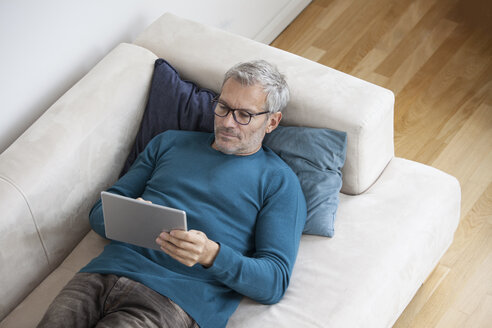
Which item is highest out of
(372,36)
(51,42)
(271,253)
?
(51,42)

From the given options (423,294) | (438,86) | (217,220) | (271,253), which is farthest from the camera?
(438,86)

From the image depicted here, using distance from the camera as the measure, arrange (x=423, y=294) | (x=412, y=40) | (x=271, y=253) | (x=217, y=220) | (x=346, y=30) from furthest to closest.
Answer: (x=346, y=30), (x=412, y=40), (x=423, y=294), (x=217, y=220), (x=271, y=253)

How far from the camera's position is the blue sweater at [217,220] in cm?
190

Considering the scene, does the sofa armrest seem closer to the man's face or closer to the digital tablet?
the digital tablet

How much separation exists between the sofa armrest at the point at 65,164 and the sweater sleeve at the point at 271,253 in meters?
0.63

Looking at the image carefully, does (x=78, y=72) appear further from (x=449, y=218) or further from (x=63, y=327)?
(x=449, y=218)

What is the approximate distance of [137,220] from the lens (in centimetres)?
182

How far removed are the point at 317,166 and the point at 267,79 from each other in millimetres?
354

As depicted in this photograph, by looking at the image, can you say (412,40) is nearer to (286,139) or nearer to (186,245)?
(286,139)

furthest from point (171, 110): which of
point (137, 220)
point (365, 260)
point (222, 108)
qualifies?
point (365, 260)

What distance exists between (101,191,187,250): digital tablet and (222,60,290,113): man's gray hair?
0.56m

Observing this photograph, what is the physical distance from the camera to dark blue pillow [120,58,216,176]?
237 cm

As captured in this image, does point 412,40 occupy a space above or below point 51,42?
below

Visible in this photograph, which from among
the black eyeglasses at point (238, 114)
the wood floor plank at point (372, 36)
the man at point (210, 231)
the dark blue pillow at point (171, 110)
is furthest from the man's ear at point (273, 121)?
the wood floor plank at point (372, 36)
